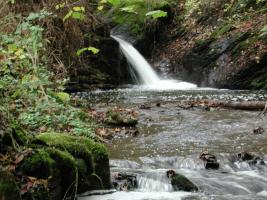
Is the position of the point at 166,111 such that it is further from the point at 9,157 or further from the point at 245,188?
the point at 9,157

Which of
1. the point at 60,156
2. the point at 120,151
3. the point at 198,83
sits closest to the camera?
the point at 60,156

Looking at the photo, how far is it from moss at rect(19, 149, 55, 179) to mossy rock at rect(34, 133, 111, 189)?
0.38 m

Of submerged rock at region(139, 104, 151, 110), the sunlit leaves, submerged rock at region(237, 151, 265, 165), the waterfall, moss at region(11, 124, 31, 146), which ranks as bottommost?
the waterfall

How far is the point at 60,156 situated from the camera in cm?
460

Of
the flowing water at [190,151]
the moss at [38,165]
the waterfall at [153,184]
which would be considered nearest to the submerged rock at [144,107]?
the flowing water at [190,151]

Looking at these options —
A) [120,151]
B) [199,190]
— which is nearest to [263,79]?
[120,151]

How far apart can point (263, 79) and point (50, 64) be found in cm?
905

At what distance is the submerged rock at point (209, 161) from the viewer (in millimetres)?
6461

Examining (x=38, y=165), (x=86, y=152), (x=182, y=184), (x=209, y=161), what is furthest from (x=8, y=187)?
(x=209, y=161)

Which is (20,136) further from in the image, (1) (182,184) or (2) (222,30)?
(2) (222,30)

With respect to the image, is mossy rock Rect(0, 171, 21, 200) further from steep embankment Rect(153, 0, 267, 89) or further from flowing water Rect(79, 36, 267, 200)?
steep embankment Rect(153, 0, 267, 89)

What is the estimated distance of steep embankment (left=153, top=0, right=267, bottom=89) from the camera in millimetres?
16656

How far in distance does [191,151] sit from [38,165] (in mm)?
3471

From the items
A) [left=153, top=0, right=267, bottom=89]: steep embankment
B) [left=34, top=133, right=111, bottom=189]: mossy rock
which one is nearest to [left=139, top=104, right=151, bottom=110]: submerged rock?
[left=153, top=0, right=267, bottom=89]: steep embankment
